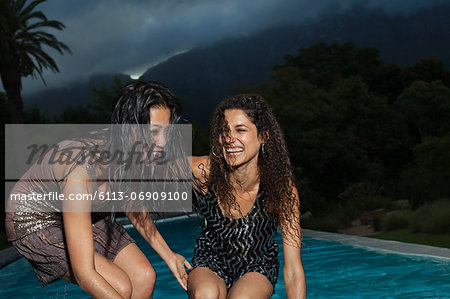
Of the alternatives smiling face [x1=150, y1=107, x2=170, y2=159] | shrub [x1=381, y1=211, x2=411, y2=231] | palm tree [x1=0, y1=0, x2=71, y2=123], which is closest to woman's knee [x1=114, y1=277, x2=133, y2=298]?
smiling face [x1=150, y1=107, x2=170, y2=159]

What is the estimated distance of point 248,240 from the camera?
12.3ft

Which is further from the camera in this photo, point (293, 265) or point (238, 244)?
point (238, 244)

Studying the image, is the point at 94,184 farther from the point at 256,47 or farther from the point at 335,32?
the point at 256,47

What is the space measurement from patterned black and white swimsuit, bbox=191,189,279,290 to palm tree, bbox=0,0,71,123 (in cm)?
1864

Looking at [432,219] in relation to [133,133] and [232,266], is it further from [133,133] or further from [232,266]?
[133,133]

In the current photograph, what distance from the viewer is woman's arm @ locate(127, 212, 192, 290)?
12.1ft

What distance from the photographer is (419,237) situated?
998 centimetres

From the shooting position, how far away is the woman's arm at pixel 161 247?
3.69 metres

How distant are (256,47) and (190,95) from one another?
3220 centimetres

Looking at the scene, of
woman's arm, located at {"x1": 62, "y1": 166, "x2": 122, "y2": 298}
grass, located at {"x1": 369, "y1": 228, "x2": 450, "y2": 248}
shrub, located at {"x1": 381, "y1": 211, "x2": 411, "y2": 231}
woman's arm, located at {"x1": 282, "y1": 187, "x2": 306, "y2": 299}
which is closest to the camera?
woman's arm, located at {"x1": 62, "y1": 166, "x2": 122, "y2": 298}

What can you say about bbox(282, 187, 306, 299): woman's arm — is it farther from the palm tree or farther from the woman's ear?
the palm tree

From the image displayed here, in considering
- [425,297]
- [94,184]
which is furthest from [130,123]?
[425,297]

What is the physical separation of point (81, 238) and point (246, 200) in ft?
5.05

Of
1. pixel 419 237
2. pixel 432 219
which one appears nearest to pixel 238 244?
pixel 419 237
